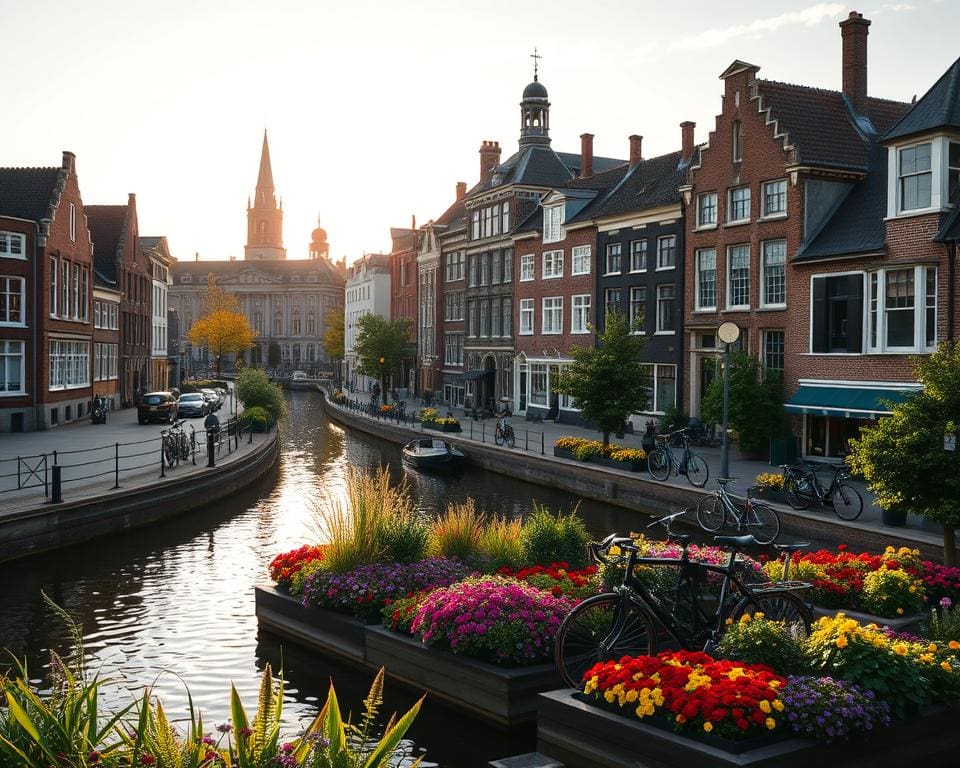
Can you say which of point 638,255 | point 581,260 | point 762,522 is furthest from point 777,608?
point 581,260

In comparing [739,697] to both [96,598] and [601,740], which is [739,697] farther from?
[96,598]

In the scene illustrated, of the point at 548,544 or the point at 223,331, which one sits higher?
the point at 223,331

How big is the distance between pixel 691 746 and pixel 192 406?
51.5 meters

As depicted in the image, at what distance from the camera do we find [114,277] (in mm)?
60812

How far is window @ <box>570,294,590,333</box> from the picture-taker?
46.8m

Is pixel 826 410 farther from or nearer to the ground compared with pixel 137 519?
farther from the ground

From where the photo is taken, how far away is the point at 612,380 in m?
32.2

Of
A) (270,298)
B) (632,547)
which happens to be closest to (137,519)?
(632,547)

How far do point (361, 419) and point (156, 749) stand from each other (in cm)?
5080

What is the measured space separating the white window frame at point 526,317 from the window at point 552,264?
2528 millimetres

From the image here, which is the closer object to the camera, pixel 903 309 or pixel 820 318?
pixel 903 309

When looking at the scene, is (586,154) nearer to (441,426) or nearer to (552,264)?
(552,264)

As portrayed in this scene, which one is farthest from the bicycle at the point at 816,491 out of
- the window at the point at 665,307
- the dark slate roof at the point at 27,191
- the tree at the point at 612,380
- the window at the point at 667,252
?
the dark slate roof at the point at 27,191

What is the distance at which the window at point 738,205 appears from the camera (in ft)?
114
